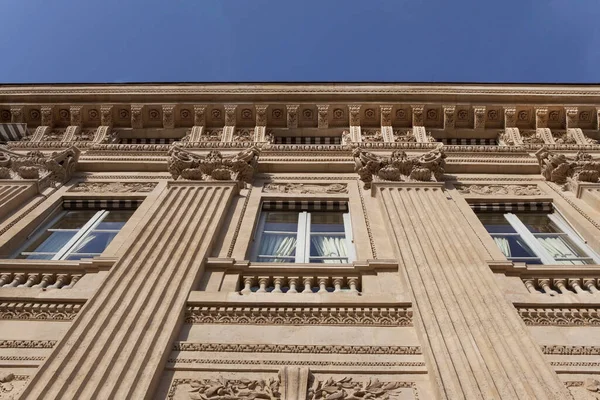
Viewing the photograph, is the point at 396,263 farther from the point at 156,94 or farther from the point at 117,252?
the point at 156,94

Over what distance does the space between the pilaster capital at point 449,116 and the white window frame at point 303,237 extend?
5.61 meters

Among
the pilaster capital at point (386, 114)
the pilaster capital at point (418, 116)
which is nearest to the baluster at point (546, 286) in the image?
the pilaster capital at point (418, 116)

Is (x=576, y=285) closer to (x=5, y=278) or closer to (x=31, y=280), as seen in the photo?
(x=31, y=280)

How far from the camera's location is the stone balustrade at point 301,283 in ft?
25.7

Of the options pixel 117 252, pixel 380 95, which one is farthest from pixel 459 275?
pixel 380 95

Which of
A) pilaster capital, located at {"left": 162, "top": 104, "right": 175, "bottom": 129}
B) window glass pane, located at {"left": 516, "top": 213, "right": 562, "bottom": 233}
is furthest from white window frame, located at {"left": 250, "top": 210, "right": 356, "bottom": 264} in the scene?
pilaster capital, located at {"left": 162, "top": 104, "right": 175, "bottom": 129}

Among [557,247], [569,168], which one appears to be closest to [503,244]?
[557,247]

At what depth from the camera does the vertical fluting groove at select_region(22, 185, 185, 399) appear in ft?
17.6

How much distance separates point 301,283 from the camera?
26.2ft

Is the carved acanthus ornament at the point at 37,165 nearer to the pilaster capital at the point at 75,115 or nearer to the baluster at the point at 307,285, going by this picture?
the pilaster capital at the point at 75,115

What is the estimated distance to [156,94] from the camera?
1541 centimetres

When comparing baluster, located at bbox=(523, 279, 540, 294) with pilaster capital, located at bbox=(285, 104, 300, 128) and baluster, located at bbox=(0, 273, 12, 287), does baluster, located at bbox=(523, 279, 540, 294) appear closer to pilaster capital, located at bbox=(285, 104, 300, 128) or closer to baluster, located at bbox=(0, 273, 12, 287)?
baluster, located at bbox=(0, 273, 12, 287)

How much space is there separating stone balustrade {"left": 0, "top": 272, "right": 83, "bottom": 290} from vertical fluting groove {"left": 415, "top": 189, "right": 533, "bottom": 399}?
5463 millimetres

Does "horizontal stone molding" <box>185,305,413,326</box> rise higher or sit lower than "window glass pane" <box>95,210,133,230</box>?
lower
